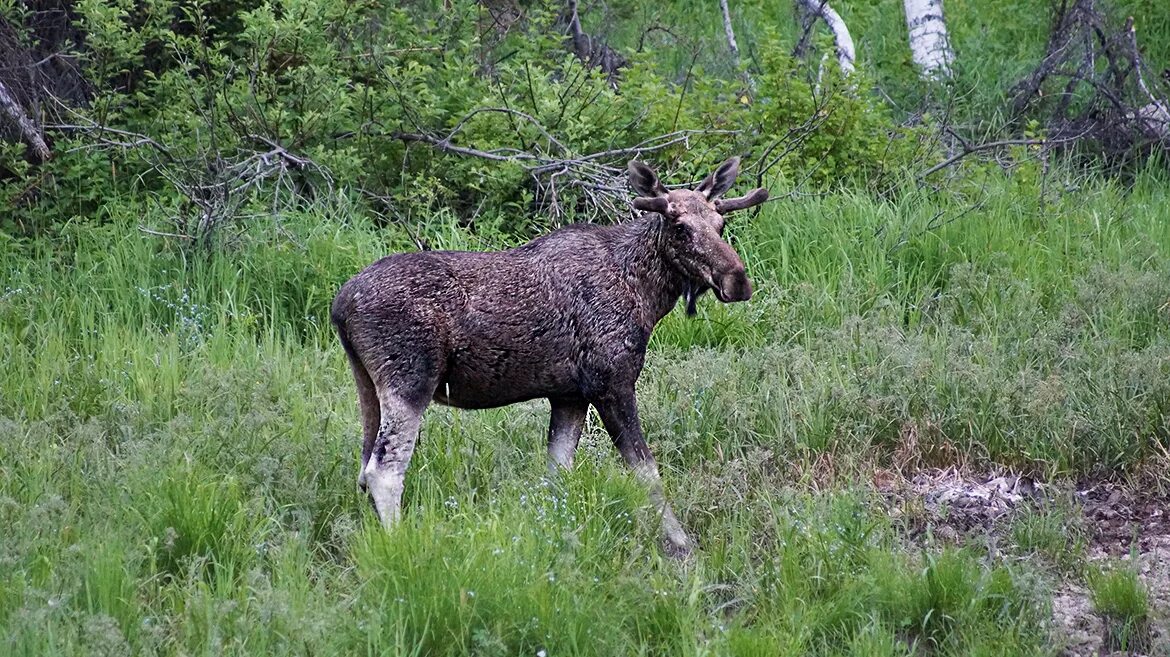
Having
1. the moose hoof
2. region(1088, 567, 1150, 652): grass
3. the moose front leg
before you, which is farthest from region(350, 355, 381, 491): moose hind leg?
region(1088, 567, 1150, 652): grass

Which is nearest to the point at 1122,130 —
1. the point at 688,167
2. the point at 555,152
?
the point at 688,167

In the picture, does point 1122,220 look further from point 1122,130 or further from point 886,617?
point 886,617

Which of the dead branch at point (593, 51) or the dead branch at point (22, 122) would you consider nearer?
the dead branch at point (22, 122)

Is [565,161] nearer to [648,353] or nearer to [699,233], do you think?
[648,353]

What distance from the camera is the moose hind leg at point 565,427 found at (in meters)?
6.91

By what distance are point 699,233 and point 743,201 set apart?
31 cm

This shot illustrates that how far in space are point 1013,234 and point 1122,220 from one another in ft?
→ 3.16

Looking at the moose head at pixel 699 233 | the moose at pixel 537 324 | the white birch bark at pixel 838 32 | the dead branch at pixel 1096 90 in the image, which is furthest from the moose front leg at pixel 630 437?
the dead branch at pixel 1096 90

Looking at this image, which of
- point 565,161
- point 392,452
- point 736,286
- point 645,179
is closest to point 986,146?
point 565,161

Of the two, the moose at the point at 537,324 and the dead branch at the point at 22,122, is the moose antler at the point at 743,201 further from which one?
the dead branch at the point at 22,122

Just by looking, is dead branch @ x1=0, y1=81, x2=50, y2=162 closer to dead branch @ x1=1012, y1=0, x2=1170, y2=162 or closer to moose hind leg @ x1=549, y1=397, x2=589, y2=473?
moose hind leg @ x1=549, y1=397, x2=589, y2=473

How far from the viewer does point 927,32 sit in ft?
44.7

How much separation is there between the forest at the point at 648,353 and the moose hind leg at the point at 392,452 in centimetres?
18

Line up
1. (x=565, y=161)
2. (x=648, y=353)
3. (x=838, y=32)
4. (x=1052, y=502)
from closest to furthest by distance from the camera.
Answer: (x=1052, y=502), (x=648, y=353), (x=565, y=161), (x=838, y=32)
